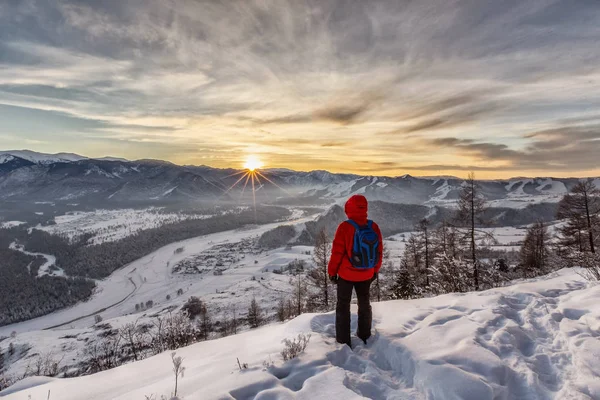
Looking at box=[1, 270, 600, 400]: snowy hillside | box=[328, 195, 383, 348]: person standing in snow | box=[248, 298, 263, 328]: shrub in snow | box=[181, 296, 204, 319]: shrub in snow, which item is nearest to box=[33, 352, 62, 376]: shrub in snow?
box=[1, 270, 600, 400]: snowy hillside

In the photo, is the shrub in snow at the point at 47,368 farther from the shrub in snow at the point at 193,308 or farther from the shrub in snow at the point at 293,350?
the shrub in snow at the point at 193,308

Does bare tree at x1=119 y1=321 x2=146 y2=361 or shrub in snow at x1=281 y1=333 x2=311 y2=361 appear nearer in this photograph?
shrub in snow at x1=281 y1=333 x2=311 y2=361

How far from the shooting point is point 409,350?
13.4 ft

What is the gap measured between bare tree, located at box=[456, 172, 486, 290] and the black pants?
52.4ft

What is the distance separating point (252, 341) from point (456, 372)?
3.51 metres

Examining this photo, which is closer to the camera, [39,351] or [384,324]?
[384,324]

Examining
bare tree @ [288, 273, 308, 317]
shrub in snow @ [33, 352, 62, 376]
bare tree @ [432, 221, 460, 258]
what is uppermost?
bare tree @ [432, 221, 460, 258]

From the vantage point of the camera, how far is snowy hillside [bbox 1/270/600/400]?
10.6 ft

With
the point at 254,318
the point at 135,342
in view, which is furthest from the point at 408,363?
the point at 135,342

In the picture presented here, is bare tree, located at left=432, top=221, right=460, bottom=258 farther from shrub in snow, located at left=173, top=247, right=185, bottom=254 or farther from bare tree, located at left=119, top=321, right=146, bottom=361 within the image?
shrub in snow, located at left=173, top=247, right=185, bottom=254

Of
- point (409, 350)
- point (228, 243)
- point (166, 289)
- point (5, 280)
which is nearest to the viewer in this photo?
point (409, 350)

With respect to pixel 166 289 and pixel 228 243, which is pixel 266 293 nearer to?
pixel 166 289

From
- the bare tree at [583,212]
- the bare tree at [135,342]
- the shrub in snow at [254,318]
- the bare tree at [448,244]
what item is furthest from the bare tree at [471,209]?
the shrub in snow at [254,318]

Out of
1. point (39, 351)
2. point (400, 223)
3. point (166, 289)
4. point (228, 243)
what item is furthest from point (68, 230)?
point (400, 223)
